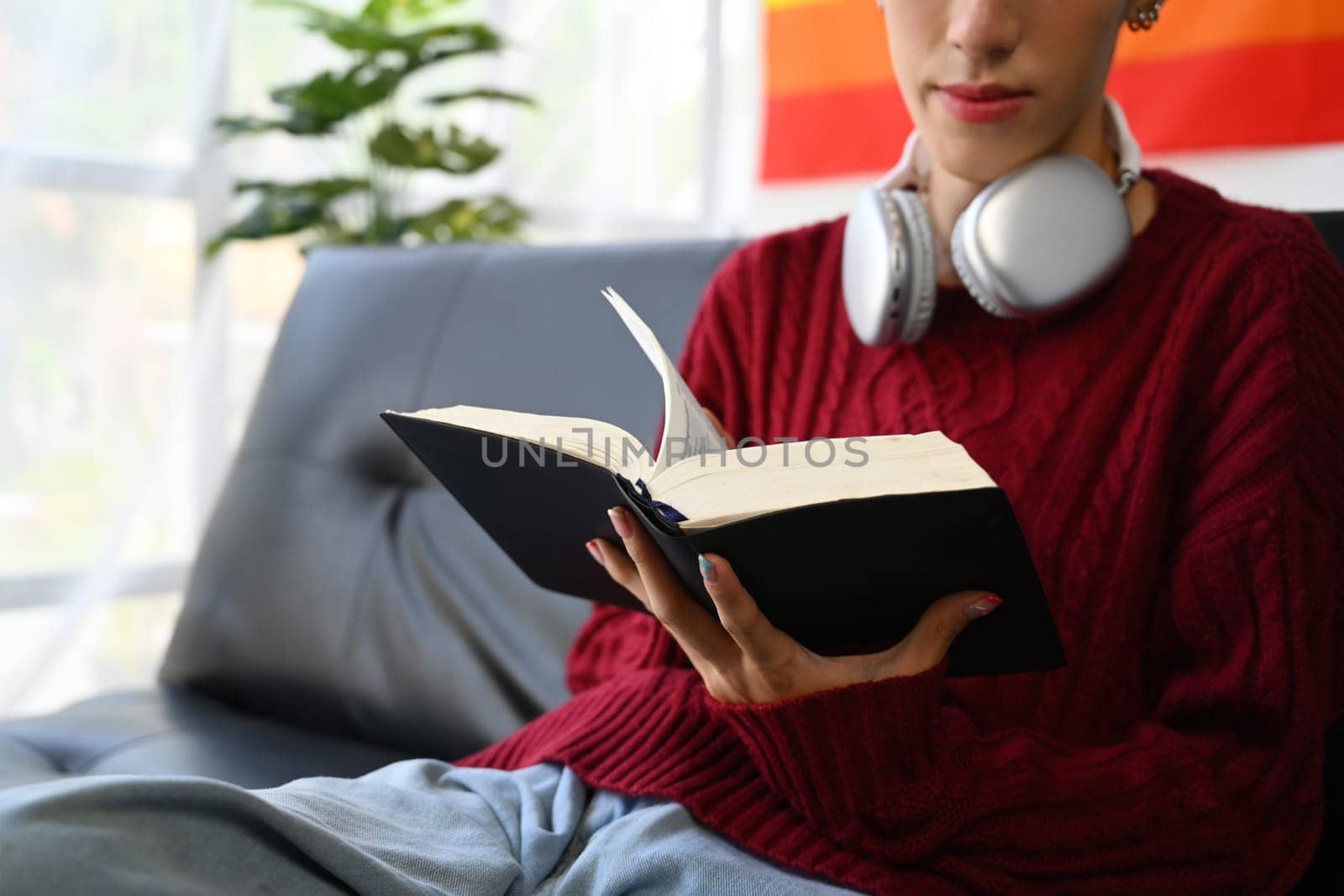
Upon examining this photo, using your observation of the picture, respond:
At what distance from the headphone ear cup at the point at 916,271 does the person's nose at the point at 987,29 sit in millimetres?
118

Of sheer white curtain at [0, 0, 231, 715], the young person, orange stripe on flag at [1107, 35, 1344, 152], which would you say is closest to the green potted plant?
sheer white curtain at [0, 0, 231, 715]

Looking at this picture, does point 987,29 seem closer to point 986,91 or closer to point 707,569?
point 986,91

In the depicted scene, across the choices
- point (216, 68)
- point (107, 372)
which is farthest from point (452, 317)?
point (216, 68)

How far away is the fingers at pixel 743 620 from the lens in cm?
60

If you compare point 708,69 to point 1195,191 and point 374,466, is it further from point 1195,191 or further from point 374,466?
point 1195,191

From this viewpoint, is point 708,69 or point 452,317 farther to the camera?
point 708,69

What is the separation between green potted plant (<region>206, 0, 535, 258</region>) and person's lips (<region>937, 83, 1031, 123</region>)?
→ 132 cm

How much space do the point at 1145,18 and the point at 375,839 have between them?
30.4 inches

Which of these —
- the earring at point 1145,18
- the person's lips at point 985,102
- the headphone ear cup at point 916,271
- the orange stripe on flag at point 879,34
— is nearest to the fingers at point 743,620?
the headphone ear cup at point 916,271

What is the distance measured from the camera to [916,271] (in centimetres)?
89

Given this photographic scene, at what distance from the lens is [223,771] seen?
111 centimetres

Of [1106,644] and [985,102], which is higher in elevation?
[985,102]

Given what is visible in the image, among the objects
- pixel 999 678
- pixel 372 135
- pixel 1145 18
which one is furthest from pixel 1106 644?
pixel 372 135

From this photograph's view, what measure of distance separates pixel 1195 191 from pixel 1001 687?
409 millimetres
